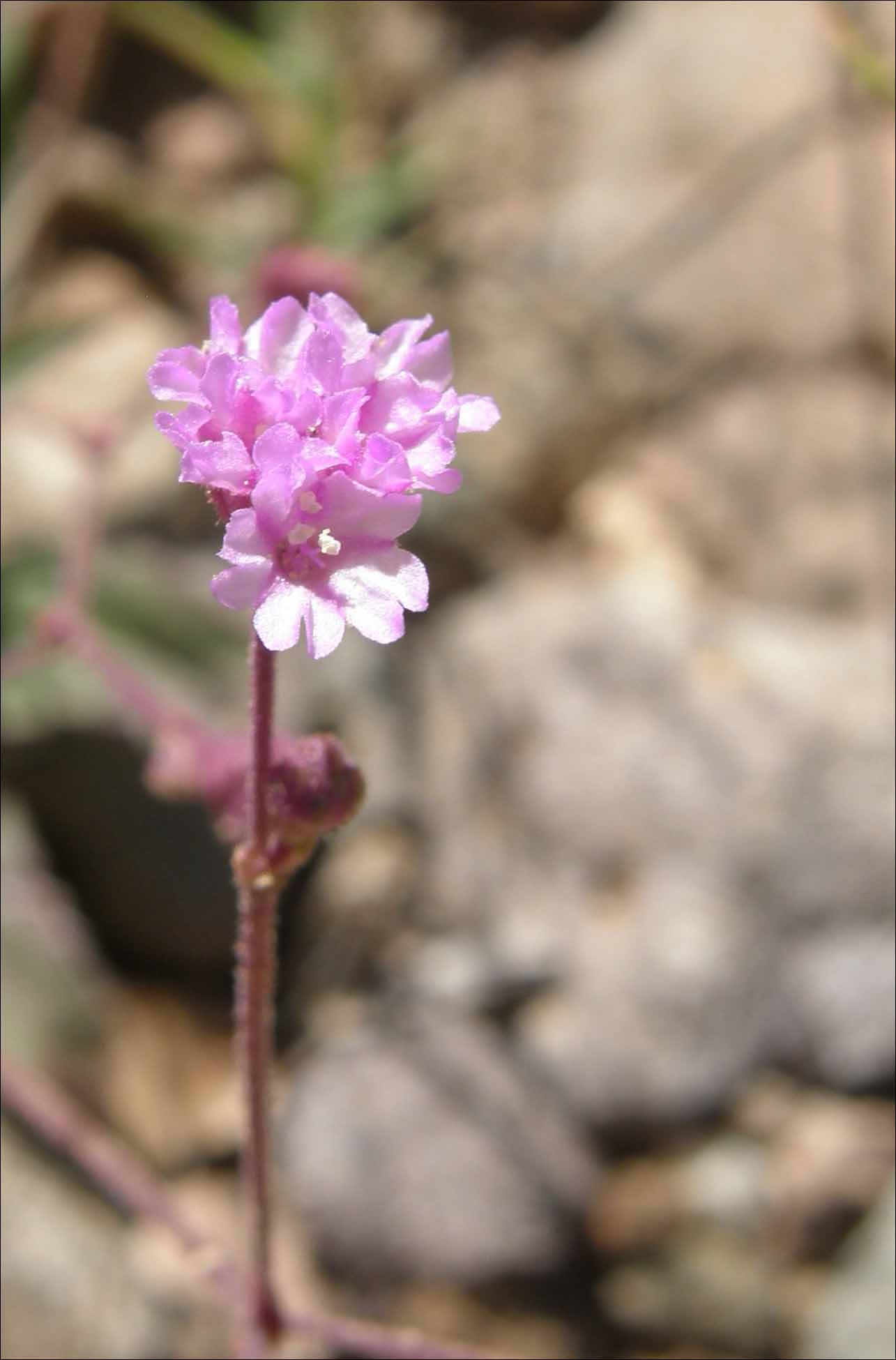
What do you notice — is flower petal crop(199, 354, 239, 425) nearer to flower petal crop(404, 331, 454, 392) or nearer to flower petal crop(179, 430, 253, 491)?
flower petal crop(179, 430, 253, 491)

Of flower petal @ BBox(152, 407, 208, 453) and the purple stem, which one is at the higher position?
flower petal @ BBox(152, 407, 208, 453)

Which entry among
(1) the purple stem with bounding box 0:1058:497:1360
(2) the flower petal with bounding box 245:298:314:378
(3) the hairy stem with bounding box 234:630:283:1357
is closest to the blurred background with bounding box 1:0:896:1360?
(1) the purple stem with bounding box 0:1058:497:1360

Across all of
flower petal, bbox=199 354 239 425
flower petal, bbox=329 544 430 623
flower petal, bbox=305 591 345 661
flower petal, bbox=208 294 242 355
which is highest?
flower petal, bbox=208 294 242 355

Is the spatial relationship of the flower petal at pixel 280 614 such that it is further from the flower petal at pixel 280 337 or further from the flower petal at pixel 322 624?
the flower petal at pixel 280 337

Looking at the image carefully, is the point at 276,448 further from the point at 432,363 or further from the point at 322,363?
the point at 432,363

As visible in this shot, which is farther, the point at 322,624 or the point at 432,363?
the point at 432,363

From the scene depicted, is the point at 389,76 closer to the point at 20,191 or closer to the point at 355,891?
the point at 20,191

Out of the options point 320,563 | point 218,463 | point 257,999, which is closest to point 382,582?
point 320,563
